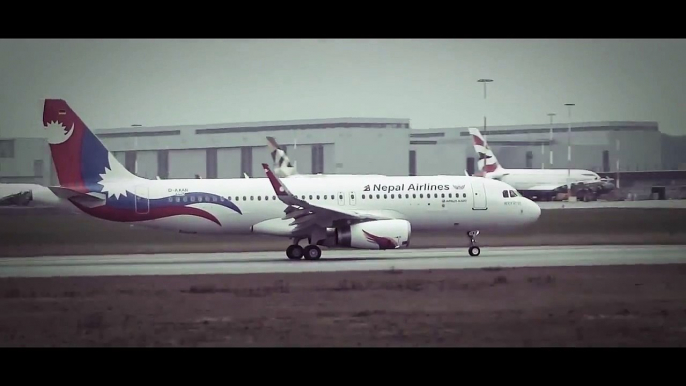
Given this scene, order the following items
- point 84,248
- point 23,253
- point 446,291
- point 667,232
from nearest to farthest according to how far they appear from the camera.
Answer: point 446,291
point 23,253
point 84,248
point 667,232

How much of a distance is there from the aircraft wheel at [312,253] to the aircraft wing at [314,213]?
69 centimetres

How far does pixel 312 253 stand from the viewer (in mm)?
26453

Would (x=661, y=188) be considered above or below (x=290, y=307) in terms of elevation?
above

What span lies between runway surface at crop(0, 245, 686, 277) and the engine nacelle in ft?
1.70

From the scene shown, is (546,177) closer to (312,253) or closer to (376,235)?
(312,253)

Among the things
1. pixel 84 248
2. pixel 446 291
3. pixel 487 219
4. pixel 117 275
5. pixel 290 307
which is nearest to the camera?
pixel 290 307

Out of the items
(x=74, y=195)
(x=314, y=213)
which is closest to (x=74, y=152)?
(x=74, y=195)

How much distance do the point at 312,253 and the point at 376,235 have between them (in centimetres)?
243

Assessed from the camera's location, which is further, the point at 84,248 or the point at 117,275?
the point at 84,248

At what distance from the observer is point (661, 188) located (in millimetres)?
44000
